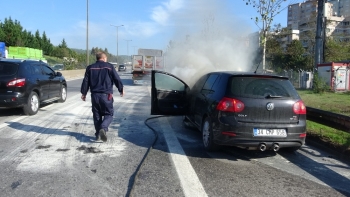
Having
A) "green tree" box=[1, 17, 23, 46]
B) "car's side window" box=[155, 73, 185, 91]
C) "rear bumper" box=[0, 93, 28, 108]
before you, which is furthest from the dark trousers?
"green tree" box=[1, 17, 23, 46]

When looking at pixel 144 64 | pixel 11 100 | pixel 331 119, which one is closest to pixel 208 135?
pixel 331 119

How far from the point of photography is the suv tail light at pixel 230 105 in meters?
5.14

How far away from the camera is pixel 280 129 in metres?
5.21

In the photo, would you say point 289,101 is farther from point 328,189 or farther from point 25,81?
point 25,81

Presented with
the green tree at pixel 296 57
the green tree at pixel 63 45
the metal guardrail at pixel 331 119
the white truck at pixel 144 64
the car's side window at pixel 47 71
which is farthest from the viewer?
the green tree at pixel 63 45

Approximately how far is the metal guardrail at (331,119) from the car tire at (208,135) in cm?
237

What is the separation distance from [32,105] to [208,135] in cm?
577

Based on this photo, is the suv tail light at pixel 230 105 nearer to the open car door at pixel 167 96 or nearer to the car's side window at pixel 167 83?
the open car door at pixel 167 96

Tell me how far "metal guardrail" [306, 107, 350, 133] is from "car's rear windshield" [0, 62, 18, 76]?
295 inches

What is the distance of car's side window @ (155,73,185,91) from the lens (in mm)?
7430

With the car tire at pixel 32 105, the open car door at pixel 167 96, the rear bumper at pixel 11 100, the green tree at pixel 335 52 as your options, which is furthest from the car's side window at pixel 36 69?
the green tree at pixel 335 52

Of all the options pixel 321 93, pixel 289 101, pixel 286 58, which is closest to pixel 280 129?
pixel 289 101

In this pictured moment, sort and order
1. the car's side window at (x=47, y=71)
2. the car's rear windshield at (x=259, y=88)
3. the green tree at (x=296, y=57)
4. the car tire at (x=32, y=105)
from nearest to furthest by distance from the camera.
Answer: the car's rear windshield at (x=259, y=88)
the car tire at (x=32, y=105)
the car's side window at (x=47, y=71)
the green tree at (x=296, y=57)

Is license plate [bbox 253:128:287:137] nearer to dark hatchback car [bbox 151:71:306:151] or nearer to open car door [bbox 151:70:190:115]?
dark hatchback car [bbox 151:71:306:151]
